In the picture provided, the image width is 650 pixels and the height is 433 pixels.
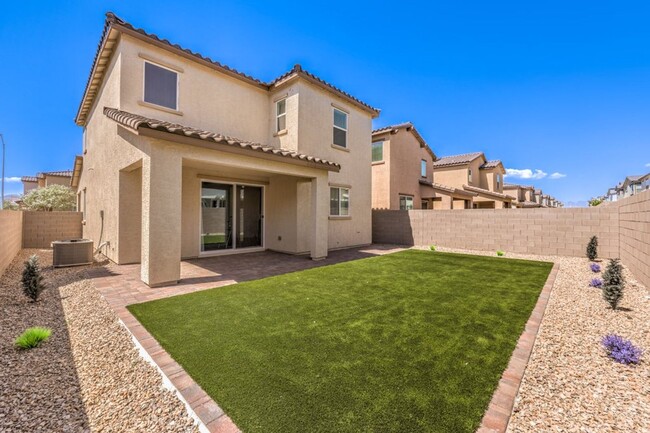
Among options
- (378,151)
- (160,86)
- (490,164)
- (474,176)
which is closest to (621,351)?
(160,86)

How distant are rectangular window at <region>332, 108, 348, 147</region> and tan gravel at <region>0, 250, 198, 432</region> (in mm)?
11723

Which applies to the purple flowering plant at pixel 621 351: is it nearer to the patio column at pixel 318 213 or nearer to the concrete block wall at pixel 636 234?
the concrete block wall at pixel 636 234

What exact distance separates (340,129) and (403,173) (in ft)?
26.3

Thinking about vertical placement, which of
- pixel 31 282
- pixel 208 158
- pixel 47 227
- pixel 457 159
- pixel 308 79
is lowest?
pixel 31 282

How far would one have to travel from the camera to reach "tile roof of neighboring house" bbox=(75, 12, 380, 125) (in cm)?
884

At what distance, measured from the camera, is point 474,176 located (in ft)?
102

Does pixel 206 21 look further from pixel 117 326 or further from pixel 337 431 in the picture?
pixel 337 431

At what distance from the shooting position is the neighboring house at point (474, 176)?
26.9 meters

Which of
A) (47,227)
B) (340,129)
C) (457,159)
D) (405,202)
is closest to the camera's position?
(340,129)

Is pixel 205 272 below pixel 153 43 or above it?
below

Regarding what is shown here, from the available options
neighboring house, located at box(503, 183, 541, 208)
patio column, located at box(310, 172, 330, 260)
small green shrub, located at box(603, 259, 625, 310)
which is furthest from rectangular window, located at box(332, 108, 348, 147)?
neighboring house, located at box(503, 183, 541, 208)

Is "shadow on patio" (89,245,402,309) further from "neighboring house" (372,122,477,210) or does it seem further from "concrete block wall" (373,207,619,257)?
"neighboring house" (372,122,477,210)

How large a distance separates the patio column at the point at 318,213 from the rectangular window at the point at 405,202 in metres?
10.5

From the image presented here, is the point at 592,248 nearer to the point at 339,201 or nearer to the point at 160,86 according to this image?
the point at 339,201
